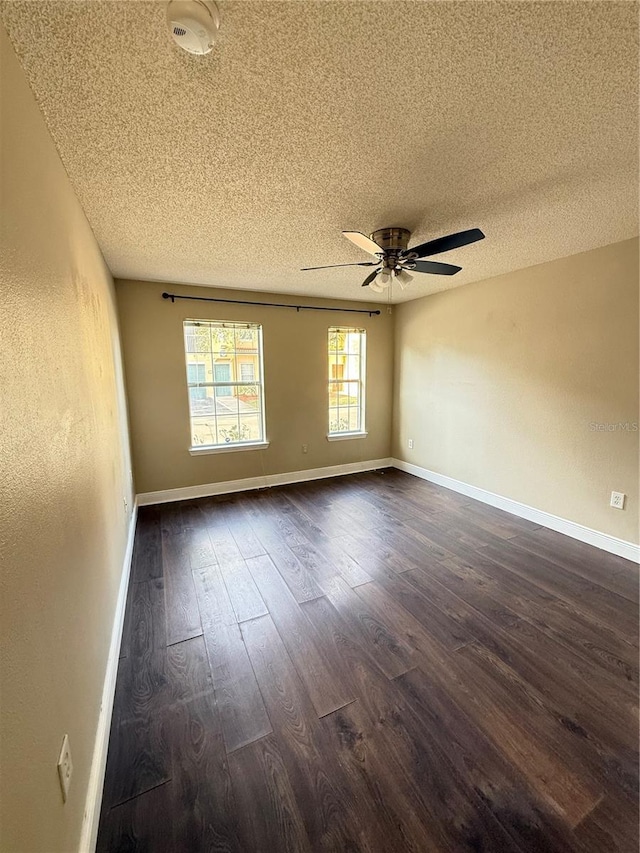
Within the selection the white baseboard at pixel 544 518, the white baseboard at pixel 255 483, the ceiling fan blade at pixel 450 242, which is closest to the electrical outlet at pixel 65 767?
the ceiling fan blade at pixel 450 242

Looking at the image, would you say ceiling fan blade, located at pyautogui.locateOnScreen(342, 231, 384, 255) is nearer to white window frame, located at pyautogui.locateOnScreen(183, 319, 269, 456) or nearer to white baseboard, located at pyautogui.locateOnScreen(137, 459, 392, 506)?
white window frame, located at pyautogui.locateOnScreen(183, 319, 269, 456)

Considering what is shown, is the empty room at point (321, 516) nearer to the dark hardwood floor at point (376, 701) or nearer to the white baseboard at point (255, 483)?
the dark hardwood floor at point (376, 701)

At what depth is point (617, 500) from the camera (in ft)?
9.03

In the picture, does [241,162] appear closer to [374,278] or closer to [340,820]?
[374,278]

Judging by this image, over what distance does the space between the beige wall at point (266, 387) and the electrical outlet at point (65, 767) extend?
310 centimetres

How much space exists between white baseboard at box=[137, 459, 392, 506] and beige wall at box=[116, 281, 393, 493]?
76 millimetres

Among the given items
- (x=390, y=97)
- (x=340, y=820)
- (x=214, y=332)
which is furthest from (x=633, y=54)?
(x=214, y=332)

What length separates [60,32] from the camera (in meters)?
0.95

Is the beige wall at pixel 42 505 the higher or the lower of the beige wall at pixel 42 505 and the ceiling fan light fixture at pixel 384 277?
the lower

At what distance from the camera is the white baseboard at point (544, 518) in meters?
2.74

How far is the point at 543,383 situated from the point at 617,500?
113cm

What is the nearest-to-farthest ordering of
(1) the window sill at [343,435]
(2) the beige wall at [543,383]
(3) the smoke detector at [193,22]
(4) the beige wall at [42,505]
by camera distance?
(4) the beige wall at [42,505] < (3) the smoke detector at [193,22] < (2) the beige wall at [543,383] < (1) the window sill at [343,435]

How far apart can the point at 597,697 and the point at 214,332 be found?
13.8 ft

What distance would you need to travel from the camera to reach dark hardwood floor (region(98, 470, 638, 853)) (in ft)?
3.76
